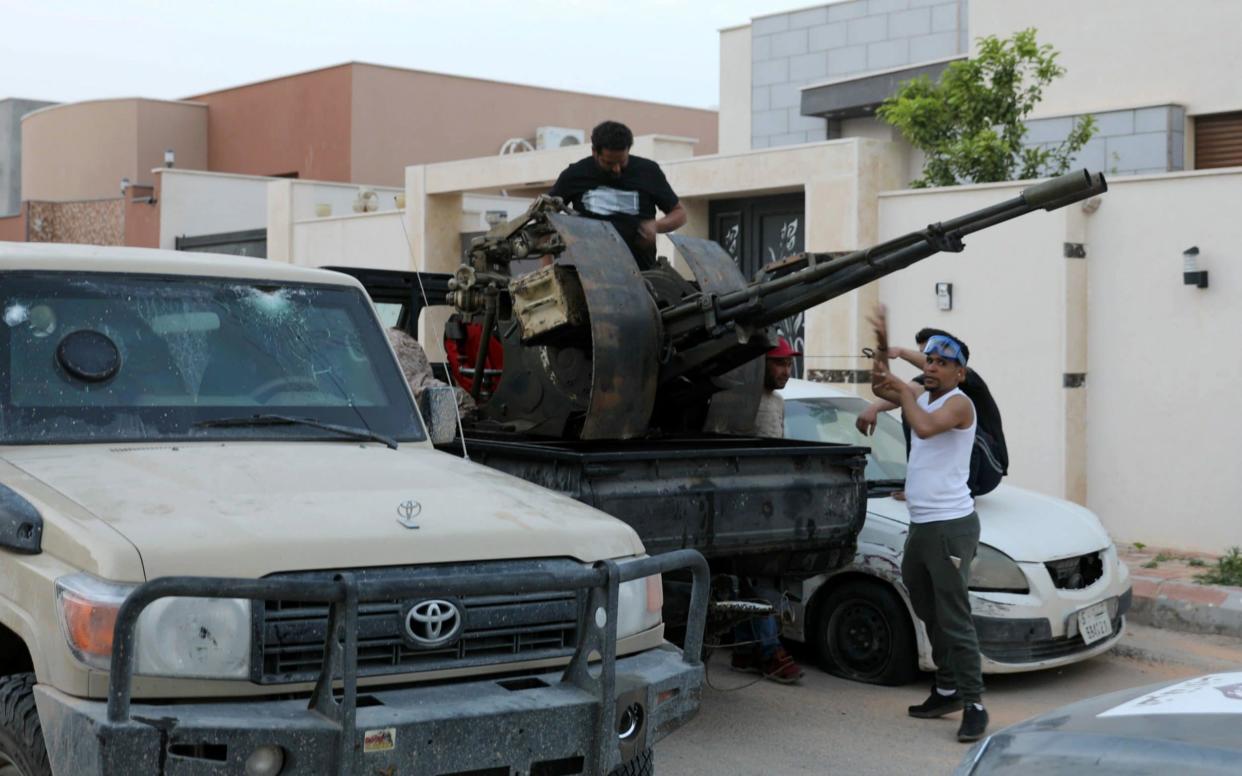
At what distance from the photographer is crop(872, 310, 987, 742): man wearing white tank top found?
6984 millimetres

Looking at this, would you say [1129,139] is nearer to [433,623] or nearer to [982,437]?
[982,437]

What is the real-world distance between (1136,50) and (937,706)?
33.4 feet

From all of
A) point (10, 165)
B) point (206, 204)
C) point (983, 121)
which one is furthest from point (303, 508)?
point (10, 165)

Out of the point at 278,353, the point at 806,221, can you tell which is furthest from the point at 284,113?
the point at 278,353

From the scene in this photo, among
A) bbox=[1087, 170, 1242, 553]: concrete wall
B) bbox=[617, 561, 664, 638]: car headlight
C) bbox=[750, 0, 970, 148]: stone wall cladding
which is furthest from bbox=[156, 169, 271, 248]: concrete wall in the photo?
bbox=[617, 561, 664, 638]: car headlight

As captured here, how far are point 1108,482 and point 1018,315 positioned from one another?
4.91ft

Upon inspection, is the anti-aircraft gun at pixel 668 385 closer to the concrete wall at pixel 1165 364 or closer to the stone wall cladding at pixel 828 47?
the concrete wall at pixel 1165 364

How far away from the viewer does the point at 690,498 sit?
6.40 metres

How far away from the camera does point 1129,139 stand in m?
15.2

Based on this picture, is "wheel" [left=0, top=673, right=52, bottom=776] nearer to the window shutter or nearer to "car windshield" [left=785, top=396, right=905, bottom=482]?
"car windshield" [left=785, top=396, right=905, bottom=482]

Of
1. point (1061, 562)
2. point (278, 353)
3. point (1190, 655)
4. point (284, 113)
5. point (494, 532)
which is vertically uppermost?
point (284, 113)

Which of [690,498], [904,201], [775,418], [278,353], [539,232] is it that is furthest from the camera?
[904,201]

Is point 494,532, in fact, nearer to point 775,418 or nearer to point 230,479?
point 230,479

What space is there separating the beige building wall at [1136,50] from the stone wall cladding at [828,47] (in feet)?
12.2
